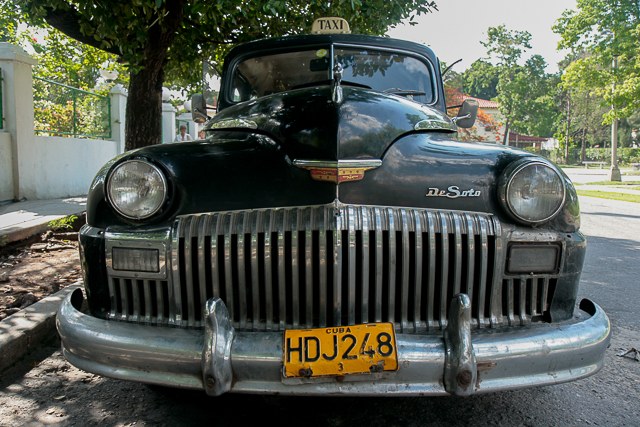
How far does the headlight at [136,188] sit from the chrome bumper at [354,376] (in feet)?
1.52

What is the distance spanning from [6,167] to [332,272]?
7710mm

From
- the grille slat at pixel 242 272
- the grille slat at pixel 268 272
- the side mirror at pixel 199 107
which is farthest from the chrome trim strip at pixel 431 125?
the side mirror at pixel 199 107

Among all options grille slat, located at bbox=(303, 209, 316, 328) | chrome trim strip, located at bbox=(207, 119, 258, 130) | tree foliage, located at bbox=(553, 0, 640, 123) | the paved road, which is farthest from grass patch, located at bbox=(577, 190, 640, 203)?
grille slat, located at bbox=(303, 209, 316, 328)

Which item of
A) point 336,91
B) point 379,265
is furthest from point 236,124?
point 379,265

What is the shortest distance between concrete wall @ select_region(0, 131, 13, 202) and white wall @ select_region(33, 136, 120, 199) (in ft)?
1.78

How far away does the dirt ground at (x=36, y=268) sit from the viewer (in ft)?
10.9

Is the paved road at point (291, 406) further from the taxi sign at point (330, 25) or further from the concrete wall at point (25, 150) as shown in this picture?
the concrete wall at point (25, 150)

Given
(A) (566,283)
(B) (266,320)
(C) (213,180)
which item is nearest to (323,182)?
(C) (213,180)

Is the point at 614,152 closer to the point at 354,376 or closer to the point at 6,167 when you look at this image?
the point at 6,167

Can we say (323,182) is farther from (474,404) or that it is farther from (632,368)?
(632,368)

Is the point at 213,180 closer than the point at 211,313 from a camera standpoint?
No

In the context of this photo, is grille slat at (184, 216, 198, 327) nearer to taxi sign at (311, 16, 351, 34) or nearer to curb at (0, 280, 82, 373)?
curb at (0, 280, 82, 373)

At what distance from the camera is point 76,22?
5.11m

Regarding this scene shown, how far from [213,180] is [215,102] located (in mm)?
1844
